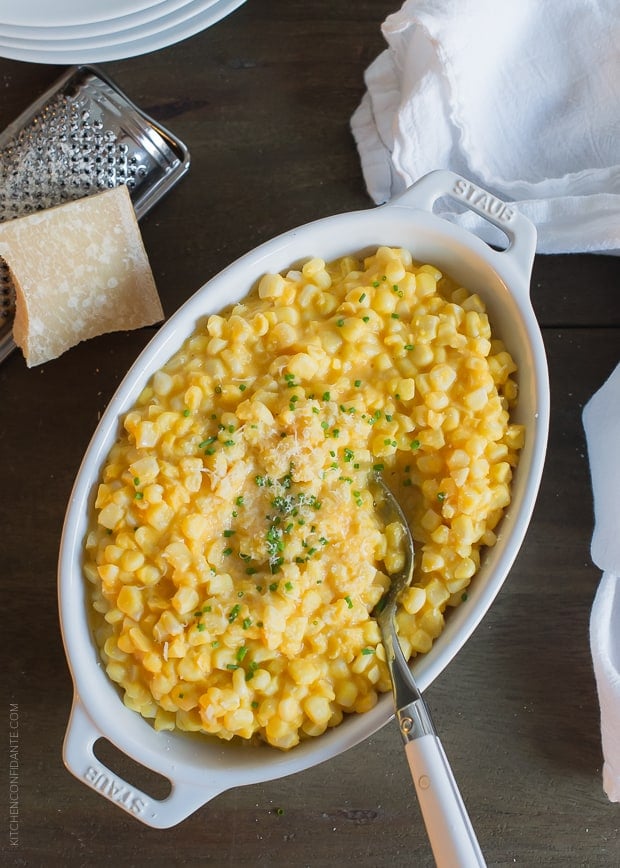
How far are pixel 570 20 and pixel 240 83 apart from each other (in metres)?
0.90

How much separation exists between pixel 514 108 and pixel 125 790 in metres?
1.93

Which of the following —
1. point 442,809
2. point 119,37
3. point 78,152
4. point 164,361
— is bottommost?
point 442,809

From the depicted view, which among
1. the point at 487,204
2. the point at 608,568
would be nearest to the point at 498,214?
the point at 487,204

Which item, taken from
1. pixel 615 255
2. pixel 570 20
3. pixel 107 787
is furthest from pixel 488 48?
pixel 107 787

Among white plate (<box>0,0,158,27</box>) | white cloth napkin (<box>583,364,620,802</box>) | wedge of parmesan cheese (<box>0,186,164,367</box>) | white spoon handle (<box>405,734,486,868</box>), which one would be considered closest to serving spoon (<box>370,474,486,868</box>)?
white spoon handle (<box>405,734,486,868</box>)

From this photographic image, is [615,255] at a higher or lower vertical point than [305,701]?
higher

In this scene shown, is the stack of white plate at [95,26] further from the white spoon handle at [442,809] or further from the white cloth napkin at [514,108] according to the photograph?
the white spoon handle at [442,809]

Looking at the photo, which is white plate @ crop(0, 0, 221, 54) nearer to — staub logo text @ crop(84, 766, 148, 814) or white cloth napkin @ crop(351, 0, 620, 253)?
white cloth napkin @ crop(351, 0, 620, 253)

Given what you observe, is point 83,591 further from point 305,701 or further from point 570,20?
point 570,20

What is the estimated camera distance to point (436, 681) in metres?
2.21

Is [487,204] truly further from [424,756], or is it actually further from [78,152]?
[424,756]

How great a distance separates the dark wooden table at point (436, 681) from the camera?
86.7 inches

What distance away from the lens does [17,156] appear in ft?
7.04

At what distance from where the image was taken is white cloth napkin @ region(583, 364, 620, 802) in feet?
6.79
